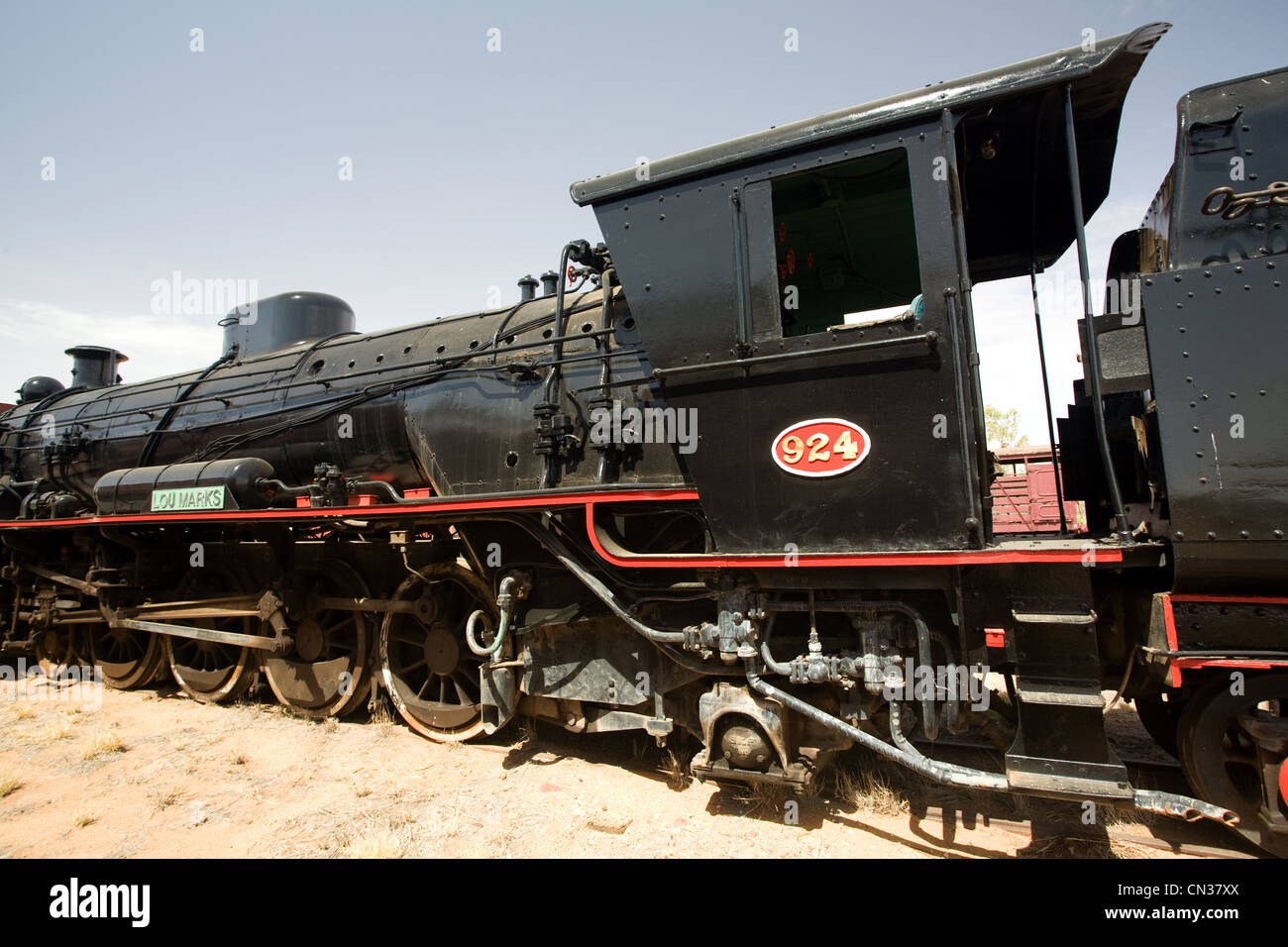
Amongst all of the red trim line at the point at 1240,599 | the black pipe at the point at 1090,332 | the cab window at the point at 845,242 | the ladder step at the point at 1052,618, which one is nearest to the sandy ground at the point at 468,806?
the ladder step at the point at 1052,618

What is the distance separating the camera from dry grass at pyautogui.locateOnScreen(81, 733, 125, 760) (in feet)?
16.3

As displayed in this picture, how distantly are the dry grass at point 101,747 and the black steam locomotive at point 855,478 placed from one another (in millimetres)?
1157

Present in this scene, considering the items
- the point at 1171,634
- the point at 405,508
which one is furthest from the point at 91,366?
the point at 1171,634

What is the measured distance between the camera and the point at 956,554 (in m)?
2.88

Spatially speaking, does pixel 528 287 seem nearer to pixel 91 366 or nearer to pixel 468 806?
pixel 468 806

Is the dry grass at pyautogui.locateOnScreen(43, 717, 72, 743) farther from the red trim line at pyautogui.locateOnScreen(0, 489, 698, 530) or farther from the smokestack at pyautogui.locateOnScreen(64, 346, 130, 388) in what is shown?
the smokestack at pyautogui.locateOnScreen(64, 346, 130, 388)

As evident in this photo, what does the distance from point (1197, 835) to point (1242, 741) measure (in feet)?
2.12

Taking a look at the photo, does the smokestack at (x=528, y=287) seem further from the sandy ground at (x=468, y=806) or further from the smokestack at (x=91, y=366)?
the smokestack at (x=91, y=366)

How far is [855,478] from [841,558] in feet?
1.22

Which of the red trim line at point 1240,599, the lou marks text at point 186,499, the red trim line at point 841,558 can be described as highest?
the lou marks text at point 186,499

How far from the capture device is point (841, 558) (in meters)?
3.10

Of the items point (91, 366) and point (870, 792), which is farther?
point (91, 366)

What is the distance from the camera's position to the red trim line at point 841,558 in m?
2.76

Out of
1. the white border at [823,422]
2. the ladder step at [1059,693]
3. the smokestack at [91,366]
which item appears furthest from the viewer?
the smokestack at [91,366]
